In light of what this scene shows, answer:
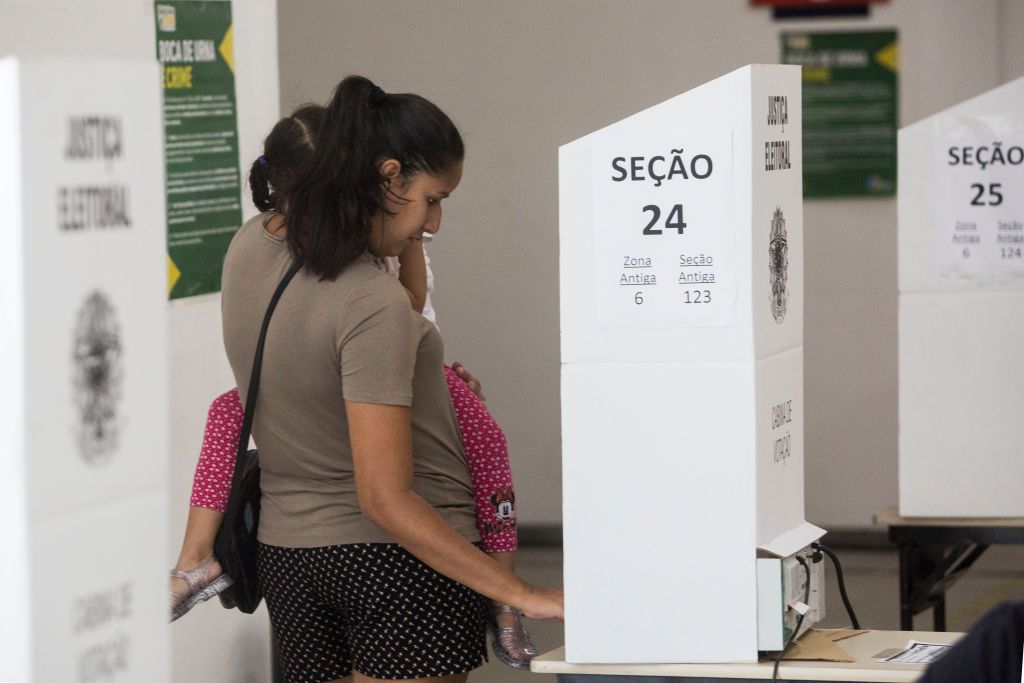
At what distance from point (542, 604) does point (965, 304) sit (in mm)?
1650

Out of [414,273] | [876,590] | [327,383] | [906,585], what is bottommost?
[876,590]

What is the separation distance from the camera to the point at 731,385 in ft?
6.07

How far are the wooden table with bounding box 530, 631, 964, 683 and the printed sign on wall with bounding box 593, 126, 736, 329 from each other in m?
0.48

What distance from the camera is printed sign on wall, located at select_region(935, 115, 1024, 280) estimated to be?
124 inches

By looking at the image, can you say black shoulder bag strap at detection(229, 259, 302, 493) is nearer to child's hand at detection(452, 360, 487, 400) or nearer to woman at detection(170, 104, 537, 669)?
woman at detection(170, 104, 537, 669)

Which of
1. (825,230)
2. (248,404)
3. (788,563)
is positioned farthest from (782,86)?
(825,230)

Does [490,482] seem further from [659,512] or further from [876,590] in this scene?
[876,590]

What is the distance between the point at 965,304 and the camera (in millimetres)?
3178

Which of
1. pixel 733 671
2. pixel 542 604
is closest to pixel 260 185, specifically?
pixel 542 604

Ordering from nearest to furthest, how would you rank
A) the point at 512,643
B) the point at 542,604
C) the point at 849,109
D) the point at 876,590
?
the point at 542,604
the point at 512,643
the point at 876,590
the point at 849,109

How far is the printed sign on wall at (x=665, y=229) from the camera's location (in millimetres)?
1830

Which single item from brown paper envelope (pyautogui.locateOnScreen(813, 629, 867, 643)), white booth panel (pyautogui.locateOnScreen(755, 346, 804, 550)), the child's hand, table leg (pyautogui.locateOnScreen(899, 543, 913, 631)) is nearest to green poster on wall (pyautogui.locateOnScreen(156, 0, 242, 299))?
the child's hand

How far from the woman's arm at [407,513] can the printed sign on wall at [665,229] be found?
1.09ft

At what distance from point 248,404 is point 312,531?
8.1 inches
